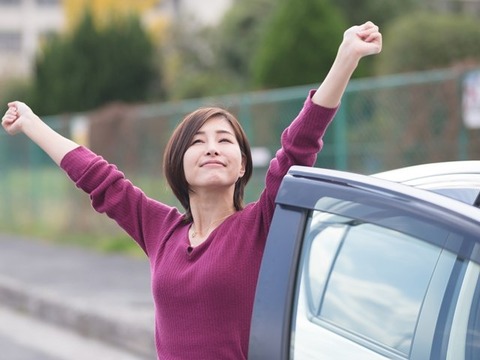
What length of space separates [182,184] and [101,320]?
6.11 m

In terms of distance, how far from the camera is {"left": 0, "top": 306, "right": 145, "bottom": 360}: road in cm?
817

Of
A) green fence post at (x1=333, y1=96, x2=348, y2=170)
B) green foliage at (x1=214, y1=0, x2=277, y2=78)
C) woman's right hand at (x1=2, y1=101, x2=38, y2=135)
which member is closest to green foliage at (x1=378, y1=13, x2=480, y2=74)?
green fence post at (x1=333, y1=96, x2=348, y2=170)

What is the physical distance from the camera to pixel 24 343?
884 centimetres

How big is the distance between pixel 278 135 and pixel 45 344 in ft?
12.3

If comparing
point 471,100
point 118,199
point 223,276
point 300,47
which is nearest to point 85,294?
point 471,100

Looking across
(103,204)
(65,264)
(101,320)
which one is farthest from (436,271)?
(65,264)

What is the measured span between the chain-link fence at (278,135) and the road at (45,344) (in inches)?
62.0

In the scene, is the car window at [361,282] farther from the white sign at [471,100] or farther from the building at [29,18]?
the building at [29,18]

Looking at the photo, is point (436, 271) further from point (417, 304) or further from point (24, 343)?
point (24, 343)

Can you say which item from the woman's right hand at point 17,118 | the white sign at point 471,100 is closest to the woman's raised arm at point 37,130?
the woman's right hand at point 17,118

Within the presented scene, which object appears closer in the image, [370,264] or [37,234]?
[370,264]

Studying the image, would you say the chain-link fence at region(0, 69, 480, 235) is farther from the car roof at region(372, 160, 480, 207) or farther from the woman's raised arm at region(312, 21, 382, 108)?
the woman's raised arm at region(312, 21, 382, 108)

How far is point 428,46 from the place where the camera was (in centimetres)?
1762

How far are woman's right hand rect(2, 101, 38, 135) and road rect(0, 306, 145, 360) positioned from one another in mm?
4828
